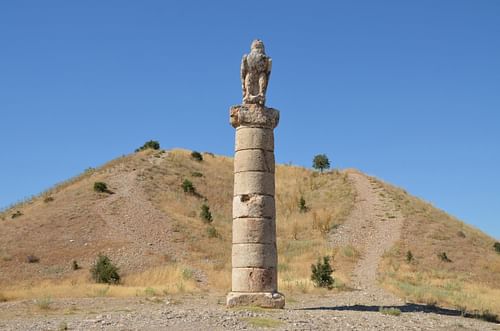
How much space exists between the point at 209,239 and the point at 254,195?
19.6 meters

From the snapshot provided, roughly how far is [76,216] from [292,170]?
25.3 meters

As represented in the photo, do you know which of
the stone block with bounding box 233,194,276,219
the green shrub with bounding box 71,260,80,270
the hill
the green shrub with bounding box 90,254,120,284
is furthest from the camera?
the green shrub with bounding box 71,260,80,270

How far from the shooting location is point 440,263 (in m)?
33.9

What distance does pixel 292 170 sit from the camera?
57.2 metres

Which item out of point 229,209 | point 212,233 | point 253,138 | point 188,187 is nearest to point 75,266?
point 212,233

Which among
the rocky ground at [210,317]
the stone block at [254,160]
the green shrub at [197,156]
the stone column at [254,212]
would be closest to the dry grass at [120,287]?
the rocky ground at [210,317]

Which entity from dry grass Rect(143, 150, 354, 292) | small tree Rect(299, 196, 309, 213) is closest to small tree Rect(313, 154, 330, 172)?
dry grass Rect(143, 150, 354, 292)

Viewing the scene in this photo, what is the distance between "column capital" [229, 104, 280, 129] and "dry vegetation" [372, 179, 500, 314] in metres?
9.26

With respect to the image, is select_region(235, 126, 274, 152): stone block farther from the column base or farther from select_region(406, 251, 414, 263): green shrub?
select_region(406, 251, 414, 263): green shrub

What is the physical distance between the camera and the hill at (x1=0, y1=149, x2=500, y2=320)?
85.6 feet

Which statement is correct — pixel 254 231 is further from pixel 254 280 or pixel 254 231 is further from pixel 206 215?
pixel 206 215

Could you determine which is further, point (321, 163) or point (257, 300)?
point (321, 163)

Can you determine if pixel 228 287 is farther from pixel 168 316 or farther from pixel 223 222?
pixel 223 222

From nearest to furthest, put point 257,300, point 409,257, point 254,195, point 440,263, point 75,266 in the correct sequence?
point 257,300 → point 254,195 → point 75,266 → point 409,257 → point 440,263
